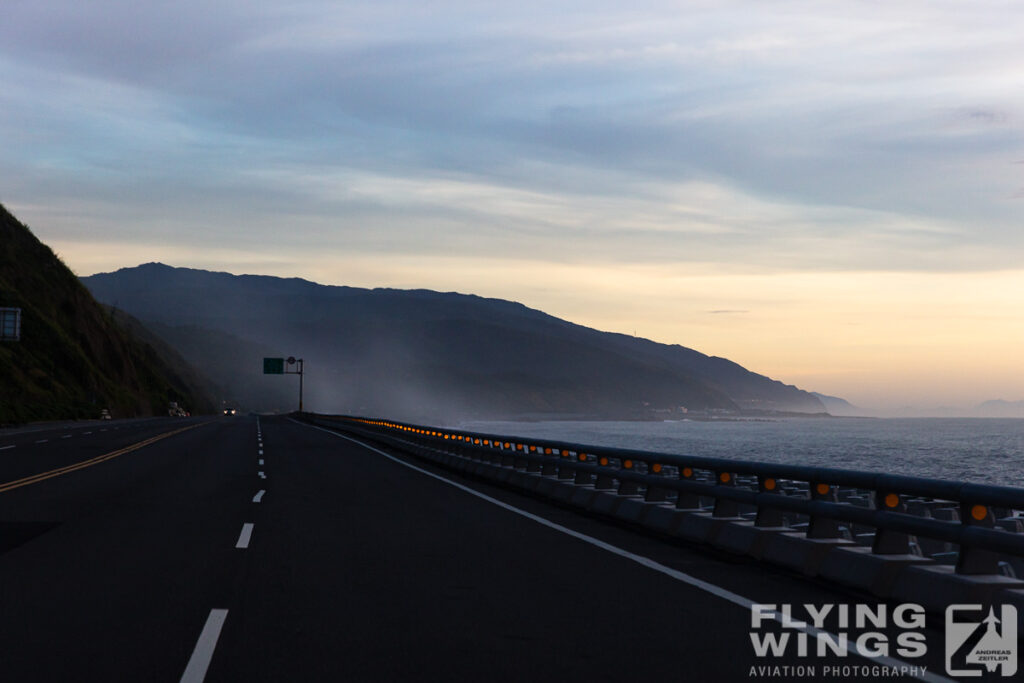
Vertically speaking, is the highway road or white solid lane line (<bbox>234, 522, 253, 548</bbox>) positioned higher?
white solid lane line (<bbox>234, 522, 253, 548</bbox>)

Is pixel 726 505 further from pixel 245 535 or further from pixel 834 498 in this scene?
pixel 245 535

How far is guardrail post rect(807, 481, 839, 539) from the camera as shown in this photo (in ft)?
35.8

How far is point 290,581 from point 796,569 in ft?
16.4

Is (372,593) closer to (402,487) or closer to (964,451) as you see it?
(402,487)

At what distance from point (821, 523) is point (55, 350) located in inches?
3636

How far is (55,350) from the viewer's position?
93.1 metres

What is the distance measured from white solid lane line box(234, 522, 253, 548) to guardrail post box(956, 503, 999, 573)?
781 centimetres

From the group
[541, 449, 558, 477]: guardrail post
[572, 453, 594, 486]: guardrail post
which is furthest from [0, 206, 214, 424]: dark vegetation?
[572, 453, 594, 486]: guardrail post

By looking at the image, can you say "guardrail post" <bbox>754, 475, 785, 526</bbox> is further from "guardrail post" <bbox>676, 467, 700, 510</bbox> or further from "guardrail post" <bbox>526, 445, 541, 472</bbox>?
"guardrail post" <bbox>526, 445, 541, 472</bbox>

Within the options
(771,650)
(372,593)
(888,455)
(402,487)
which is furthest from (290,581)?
(888,455)

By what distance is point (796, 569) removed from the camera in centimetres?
1092

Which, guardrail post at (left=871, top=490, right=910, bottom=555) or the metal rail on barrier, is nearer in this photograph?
the metal rail on barrier

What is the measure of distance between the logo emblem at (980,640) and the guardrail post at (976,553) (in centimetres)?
38

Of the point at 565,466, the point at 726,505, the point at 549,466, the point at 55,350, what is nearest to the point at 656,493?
the point at 726,505
